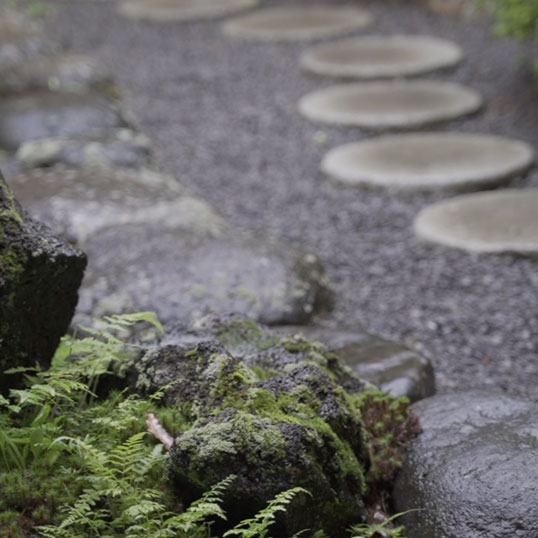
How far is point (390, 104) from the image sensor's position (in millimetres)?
7641

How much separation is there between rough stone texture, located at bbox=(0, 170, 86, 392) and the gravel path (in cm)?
195

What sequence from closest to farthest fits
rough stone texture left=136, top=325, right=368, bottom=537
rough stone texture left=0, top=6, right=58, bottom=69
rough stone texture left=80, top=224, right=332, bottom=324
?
rough stone texture left=136, top=325, right=368, bottom=537
rough stone texture left=80, top=224, right=332, bottom=324
rough stone texture left=0, top=6, right=58, bottom=69

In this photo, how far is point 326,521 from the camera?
7.64ft

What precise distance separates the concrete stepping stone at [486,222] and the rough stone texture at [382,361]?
1.67 metres

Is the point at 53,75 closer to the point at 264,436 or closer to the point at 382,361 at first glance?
the point at 382,361

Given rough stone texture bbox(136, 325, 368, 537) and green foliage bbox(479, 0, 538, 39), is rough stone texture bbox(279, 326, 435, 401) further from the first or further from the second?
green foliage bbox(479, 0, 538, 39)

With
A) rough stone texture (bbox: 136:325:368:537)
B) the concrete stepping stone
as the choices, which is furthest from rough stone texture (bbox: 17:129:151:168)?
rough stone texture (bbox: 136:325:368:537)

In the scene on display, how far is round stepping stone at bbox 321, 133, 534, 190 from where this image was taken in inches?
239

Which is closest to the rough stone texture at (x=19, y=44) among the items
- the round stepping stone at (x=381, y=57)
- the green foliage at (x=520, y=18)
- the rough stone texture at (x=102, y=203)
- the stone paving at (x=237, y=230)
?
the stone paving at (x=237, y=230)

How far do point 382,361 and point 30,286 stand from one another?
1.45 m

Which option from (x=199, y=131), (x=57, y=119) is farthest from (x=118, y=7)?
(x=57, y=119)

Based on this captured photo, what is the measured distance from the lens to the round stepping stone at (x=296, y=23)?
398 inches

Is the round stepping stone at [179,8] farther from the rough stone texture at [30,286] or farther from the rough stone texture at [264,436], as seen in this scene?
the rough stone texture at [264,436]

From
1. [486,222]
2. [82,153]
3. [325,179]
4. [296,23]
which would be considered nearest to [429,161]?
[325,179]
